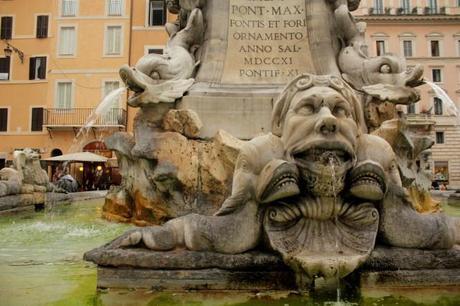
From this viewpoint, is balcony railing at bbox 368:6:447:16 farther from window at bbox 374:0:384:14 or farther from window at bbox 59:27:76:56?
window at bbox 59:27:76:56

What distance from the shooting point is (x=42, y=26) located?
3356cm

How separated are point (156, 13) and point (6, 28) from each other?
1099 cm

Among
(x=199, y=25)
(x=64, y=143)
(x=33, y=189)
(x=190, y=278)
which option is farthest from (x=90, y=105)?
(x=190, y=278)

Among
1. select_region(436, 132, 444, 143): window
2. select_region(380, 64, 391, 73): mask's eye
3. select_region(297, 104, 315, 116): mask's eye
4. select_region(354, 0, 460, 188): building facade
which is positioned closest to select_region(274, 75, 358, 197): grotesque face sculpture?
select_region(297, 104, 315, 116): mask's eye

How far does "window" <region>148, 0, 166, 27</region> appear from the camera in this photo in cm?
3194

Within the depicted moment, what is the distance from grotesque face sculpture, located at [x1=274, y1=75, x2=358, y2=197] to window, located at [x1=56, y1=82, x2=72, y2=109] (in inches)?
1215

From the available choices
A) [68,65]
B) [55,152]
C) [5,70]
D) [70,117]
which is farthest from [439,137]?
[5,70]

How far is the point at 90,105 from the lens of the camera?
3117 centimetres

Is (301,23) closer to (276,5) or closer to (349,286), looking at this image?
(276,5)

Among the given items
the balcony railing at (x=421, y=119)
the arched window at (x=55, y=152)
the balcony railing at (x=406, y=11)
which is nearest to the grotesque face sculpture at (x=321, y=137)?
the arched window at (x=55, y=152)

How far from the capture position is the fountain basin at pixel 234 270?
2.38 m

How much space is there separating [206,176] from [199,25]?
2190mm

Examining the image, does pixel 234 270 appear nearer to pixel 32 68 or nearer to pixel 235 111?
pixel 235 111

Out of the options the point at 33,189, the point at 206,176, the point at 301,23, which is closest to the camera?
the point at 206,176
